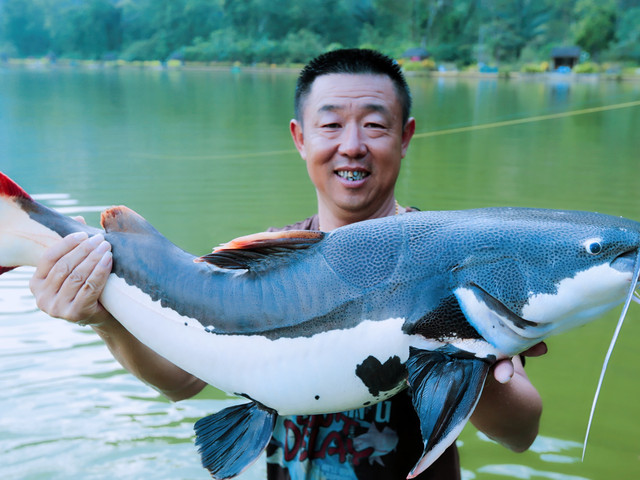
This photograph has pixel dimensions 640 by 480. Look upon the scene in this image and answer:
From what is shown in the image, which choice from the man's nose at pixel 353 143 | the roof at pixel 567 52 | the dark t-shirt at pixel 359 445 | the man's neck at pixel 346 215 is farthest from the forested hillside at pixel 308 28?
the dark t-shirt at pixel 359 445

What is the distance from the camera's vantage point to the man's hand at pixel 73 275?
1695 millimetres

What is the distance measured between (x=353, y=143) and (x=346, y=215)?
0.26 metres

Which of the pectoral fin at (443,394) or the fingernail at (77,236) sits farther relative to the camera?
the fingernail at (77,236)

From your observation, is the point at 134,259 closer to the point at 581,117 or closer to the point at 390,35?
the point at 581,117

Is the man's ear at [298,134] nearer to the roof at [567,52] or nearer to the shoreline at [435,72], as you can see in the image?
the shoreline at [435,72]

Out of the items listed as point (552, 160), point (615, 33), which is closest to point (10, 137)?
point (552, 160)

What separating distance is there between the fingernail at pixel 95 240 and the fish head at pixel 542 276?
37.2 inches

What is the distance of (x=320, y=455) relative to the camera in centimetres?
198

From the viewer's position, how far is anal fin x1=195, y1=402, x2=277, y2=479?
167 centimetres

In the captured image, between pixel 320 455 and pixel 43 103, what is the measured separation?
848 inches

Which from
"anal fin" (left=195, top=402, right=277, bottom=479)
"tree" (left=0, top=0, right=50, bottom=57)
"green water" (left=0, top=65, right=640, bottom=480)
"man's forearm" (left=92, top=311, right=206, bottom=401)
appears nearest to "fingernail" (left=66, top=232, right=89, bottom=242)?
"man's forearm" (left=92, top=311, right=206, bottom=401)

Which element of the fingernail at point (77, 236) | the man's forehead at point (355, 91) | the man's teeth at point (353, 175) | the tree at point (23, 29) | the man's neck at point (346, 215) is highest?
the tree at point (23, 29)

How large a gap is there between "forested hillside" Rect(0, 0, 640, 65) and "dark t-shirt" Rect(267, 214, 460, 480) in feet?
168

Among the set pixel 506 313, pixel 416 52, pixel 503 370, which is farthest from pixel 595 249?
pixel 416 52
